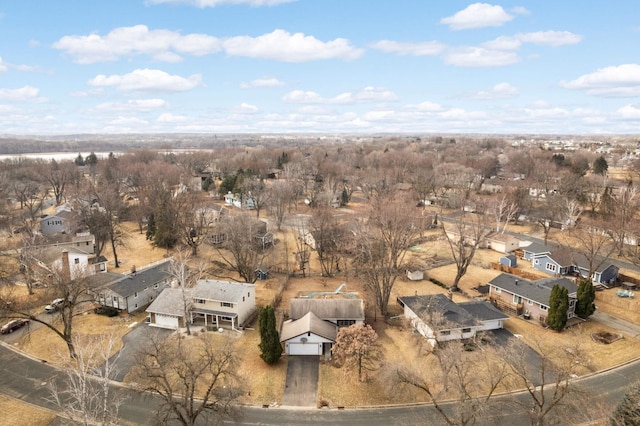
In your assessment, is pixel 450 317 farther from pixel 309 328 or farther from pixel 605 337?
pixel 605 337

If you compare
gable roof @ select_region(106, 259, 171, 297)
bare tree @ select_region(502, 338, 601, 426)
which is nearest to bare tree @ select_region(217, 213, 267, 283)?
gable roof @ select_region(106, 259, 171, 297)

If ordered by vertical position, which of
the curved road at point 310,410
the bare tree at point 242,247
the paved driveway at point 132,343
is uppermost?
the bare tree at point 242,247

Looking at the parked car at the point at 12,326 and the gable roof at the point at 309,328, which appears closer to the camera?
the gable roof at the point at 309,328

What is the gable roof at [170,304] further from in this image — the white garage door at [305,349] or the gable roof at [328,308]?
the white garage door at [305,349]

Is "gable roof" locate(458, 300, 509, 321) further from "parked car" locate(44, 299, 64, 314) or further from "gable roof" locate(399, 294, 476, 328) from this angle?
"parked car" locate(44, 299, 64, 314)

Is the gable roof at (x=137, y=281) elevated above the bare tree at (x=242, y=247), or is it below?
below

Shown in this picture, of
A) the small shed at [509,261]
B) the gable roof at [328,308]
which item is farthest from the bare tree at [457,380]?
the small shed at [509,261]
